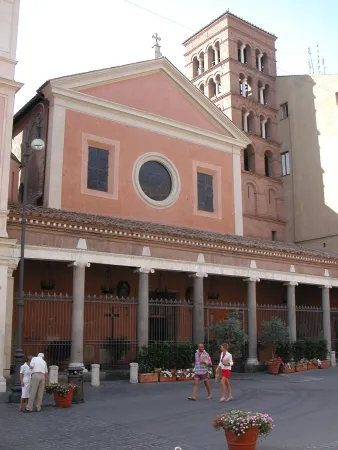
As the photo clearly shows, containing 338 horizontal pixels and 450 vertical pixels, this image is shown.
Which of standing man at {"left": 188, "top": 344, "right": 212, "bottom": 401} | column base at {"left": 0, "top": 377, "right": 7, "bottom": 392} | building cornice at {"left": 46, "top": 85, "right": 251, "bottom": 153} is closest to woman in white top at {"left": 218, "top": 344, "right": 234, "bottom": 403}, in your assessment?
standing man at {"left": 188, "top": 344, "right": 212, "bottom": 401}

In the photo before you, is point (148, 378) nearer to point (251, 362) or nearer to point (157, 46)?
point (251, 362)

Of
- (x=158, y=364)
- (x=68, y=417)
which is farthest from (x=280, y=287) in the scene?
(x=68, y=417)

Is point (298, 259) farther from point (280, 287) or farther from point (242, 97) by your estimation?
point (242, 97)

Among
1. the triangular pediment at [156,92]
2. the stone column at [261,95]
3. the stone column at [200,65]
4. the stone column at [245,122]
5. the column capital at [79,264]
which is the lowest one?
the column capital at [79,264]

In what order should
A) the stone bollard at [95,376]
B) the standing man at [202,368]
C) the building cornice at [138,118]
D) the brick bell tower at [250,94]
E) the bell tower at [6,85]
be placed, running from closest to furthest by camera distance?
1. the standing man at [202,368]
2. the bell tower at [6,85]
3. the stone bollard at [95,376]
4. the building cornice at [138,118]
5. the brick bell tower at [250,94]

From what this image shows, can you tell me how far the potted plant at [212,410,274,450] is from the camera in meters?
7.38

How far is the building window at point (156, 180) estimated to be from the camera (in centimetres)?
2362

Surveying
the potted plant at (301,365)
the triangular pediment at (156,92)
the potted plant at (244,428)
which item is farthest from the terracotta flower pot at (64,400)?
the triangular pediment at (156,92)

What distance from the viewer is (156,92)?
2536cm

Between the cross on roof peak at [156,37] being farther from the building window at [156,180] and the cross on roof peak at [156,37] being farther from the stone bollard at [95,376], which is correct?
the stone bollard at [95,376]

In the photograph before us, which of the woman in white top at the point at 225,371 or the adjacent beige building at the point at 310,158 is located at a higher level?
the adjacent beige building at the point at 310,158

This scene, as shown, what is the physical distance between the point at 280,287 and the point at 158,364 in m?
11.7

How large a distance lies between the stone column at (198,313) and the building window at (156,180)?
4541 millimetres

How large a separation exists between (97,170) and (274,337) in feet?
33.4
